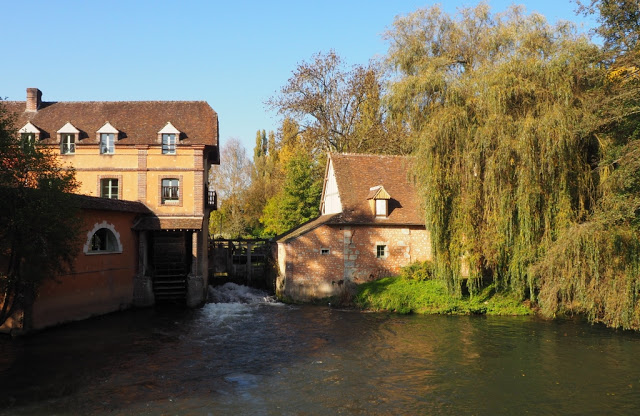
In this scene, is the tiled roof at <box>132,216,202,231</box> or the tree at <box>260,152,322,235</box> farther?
the tree at <box>260,152,322,235</box>

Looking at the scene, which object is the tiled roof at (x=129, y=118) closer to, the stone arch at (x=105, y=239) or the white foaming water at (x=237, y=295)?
the stone arch at (x=105, y=239)

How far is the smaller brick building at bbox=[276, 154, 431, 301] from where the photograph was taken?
23.4 meters

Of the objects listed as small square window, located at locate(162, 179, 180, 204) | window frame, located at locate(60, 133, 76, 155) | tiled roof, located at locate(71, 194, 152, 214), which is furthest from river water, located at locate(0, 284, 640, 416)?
window frame, located at locate(60, 133, 76, 155)

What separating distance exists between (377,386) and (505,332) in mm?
7442

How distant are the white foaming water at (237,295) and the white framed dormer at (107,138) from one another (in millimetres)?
8708

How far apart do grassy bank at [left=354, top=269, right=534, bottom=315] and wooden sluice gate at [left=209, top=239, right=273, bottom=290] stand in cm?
831

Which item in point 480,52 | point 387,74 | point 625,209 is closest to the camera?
point 625,209

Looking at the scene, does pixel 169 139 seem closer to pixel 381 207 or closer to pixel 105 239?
pixel 105 239

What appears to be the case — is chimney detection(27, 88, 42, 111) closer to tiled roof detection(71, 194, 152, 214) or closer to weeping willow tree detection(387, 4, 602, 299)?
tiled roof detection(71, 194, 152, 214)

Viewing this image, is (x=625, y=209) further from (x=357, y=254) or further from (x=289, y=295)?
(x=289, y=295)

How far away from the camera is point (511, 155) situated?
17.2m

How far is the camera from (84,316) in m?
18.8

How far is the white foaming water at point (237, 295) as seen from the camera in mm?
25031

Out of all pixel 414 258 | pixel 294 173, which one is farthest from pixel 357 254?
pixel 294 173
